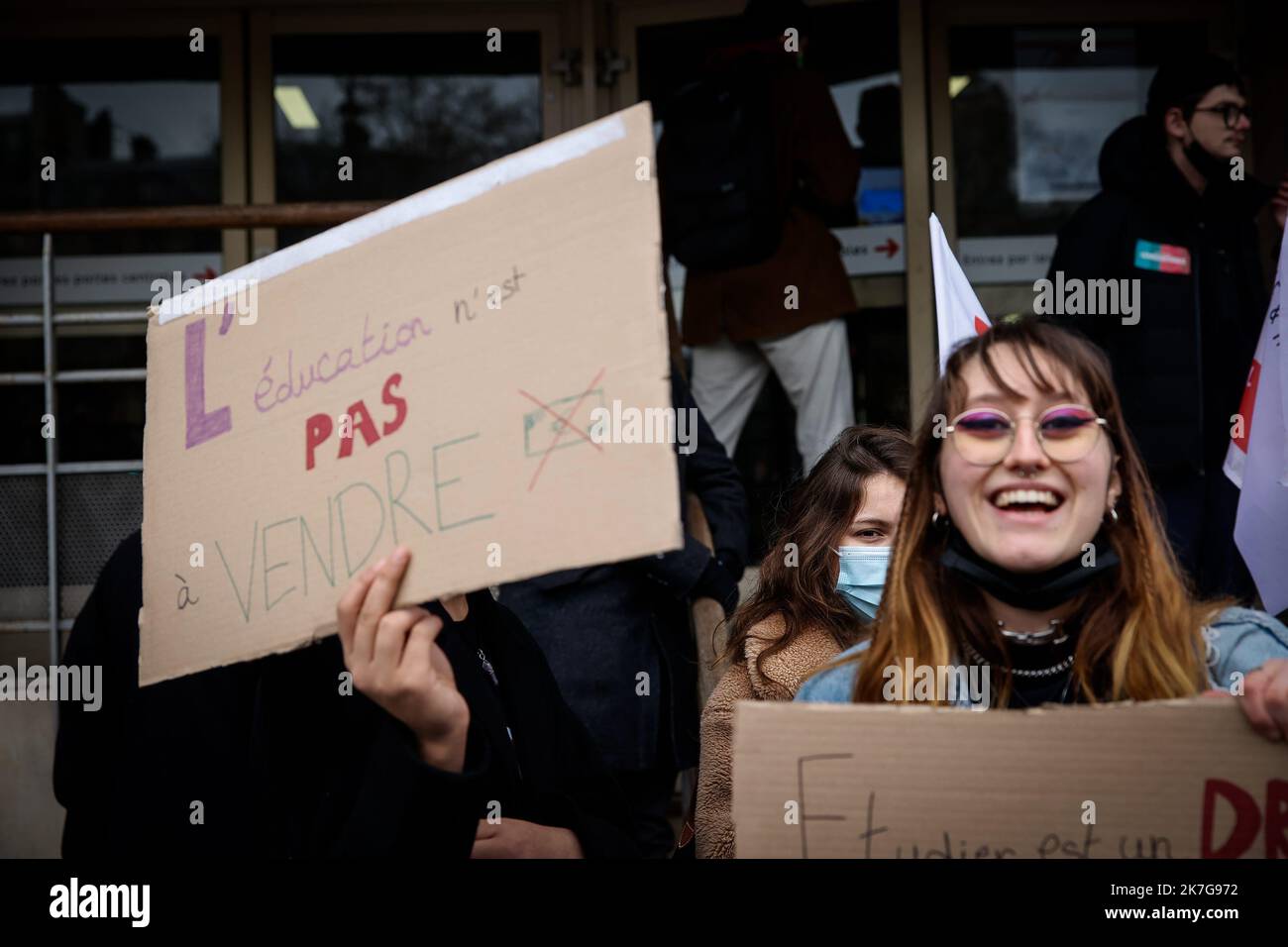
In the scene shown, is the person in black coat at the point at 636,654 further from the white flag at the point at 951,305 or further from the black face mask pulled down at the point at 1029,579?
the black face mask pulled down at the point at 1029,579

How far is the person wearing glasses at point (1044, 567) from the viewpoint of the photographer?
6.21 feet

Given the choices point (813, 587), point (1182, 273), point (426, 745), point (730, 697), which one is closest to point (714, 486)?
point (813, 587)

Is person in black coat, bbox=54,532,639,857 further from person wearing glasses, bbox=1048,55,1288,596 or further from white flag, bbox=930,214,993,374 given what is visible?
person wearing glasses, bbox=1048,55,1288,596

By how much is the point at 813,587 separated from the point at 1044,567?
1.33 meters

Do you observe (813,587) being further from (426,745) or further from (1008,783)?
(1008,783)

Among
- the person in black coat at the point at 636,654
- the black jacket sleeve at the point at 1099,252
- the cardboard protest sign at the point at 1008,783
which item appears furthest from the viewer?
the black jacket sleeve at the point at 1099,252

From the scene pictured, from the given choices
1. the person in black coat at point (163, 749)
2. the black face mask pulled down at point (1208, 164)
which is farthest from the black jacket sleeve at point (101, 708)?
the black face mask pulled down at point (1208, 164)

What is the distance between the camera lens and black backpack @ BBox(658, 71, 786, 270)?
5016 mm

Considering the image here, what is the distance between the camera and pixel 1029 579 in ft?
6.21
